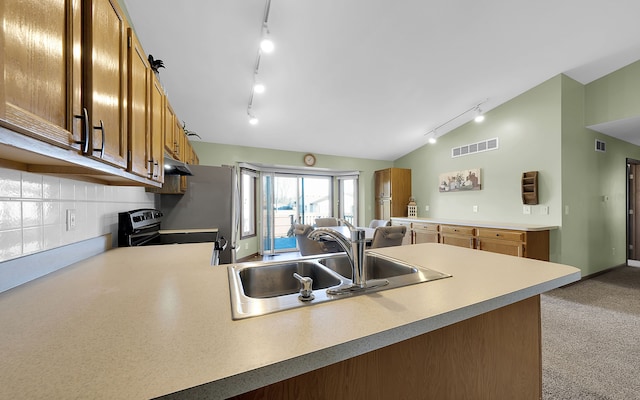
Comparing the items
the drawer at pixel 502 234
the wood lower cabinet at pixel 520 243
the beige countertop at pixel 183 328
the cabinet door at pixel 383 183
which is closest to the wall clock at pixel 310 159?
the cabinet door at pixel 383 183

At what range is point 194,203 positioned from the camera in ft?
9.07

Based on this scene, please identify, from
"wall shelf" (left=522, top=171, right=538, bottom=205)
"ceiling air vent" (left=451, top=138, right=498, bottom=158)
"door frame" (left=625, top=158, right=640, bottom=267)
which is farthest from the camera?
"door frame" (left=625, top=158, right=640, bottom=267)

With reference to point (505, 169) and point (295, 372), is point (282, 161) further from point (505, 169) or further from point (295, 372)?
point (295, 372)

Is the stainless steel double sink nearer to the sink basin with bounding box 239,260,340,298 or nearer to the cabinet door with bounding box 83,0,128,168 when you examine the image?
the sink basin with bounding box 239,260,340,298

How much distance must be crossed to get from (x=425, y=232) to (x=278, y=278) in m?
3.86

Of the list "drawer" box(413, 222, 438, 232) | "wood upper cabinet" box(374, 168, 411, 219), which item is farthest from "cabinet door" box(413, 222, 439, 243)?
"wood upper cabinet" box(374, 168, 411, 219)

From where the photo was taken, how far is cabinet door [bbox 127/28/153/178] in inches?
45.8

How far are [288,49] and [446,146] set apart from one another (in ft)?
12.1

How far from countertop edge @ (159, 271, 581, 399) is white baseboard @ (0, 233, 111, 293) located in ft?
3.24

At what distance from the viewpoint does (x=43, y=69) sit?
617mm

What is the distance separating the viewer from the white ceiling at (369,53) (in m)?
2.17

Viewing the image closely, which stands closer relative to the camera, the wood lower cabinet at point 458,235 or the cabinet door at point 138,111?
the cabinet door at point 138,111

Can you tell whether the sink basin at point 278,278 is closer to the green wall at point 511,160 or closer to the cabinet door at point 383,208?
the green wall at point 511,160

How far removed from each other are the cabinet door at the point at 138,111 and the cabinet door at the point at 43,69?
0.43 m
